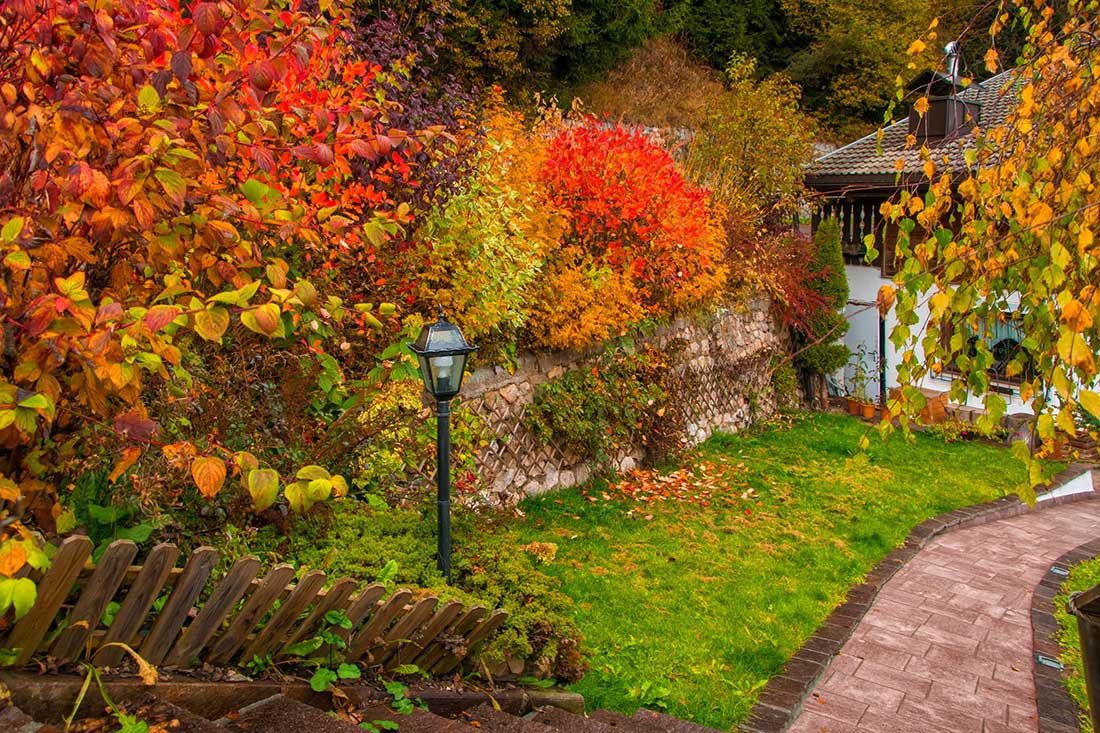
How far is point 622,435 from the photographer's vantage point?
9.27 metres

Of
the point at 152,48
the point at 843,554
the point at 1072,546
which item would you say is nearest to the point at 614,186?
the point at 843,554

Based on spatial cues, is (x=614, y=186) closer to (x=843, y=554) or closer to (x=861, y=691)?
(x=843, y=554)

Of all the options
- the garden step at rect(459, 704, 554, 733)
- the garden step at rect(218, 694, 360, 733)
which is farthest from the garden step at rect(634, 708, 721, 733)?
the garden step at rect(218, 694, 360, 733)

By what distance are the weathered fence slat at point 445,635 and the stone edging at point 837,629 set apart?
6.26 feet

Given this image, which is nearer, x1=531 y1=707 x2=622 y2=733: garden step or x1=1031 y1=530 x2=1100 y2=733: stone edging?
x1=531 y1=707 x2=622 y2=733: garden step

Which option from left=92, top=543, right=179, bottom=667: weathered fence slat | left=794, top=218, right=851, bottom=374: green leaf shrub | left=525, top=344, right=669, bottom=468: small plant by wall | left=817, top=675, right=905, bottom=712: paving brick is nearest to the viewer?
left=92, top=543, right=179, bottom=667: weathered fence slat

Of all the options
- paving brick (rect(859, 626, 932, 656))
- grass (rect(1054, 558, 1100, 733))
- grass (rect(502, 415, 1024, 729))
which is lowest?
grass (rect(1054, 558, 1100, 733))

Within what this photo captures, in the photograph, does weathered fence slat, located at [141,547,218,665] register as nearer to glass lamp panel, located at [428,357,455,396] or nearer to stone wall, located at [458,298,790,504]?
glass lamp panel, located at [428,357,455,396]

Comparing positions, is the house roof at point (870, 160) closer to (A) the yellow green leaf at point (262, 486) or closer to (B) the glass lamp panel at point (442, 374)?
(B) the glass lamp panel at point (442, 374)

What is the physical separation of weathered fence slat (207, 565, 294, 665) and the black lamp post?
50.0 inches

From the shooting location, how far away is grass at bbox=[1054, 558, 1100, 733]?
5402mm

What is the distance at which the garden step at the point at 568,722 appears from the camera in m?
3.58

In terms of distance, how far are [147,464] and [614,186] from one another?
6.31 m

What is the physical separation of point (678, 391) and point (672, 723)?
6685 mm
